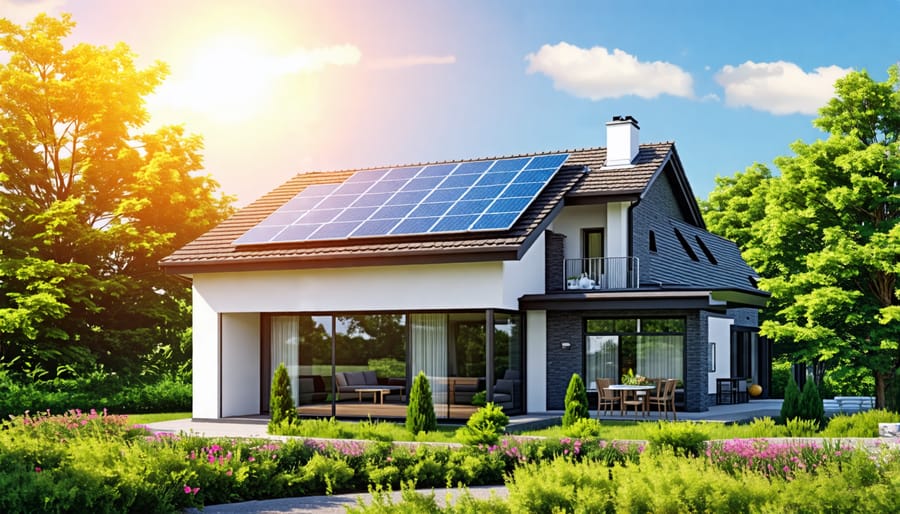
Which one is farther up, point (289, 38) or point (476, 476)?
point (289, 38)

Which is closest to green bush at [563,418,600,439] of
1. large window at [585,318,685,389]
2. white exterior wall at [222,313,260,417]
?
large window at [585,318,685,389]

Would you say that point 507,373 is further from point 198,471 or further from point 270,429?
point 198,471

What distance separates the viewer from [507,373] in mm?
21500

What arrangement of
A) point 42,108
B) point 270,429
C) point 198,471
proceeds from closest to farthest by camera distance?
1. point 198,471
2. point 270,429
3. point 42,108

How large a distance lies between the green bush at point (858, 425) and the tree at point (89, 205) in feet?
65.2

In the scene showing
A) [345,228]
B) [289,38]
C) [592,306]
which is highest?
[289,38]

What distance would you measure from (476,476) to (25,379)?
1759 cm

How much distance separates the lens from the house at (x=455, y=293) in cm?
2058

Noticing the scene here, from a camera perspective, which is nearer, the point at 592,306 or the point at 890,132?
the point at 592,306

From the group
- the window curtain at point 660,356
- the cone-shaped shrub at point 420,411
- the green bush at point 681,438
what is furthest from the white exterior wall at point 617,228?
the green bush at point 681,438

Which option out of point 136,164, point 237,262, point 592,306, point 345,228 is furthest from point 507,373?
point 136,164

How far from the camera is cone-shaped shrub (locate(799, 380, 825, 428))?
18.0 metres

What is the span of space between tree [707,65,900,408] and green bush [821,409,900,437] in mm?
6550

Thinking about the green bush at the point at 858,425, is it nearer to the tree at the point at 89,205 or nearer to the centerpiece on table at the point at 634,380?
the centerpiece on table at the point at 634,380
